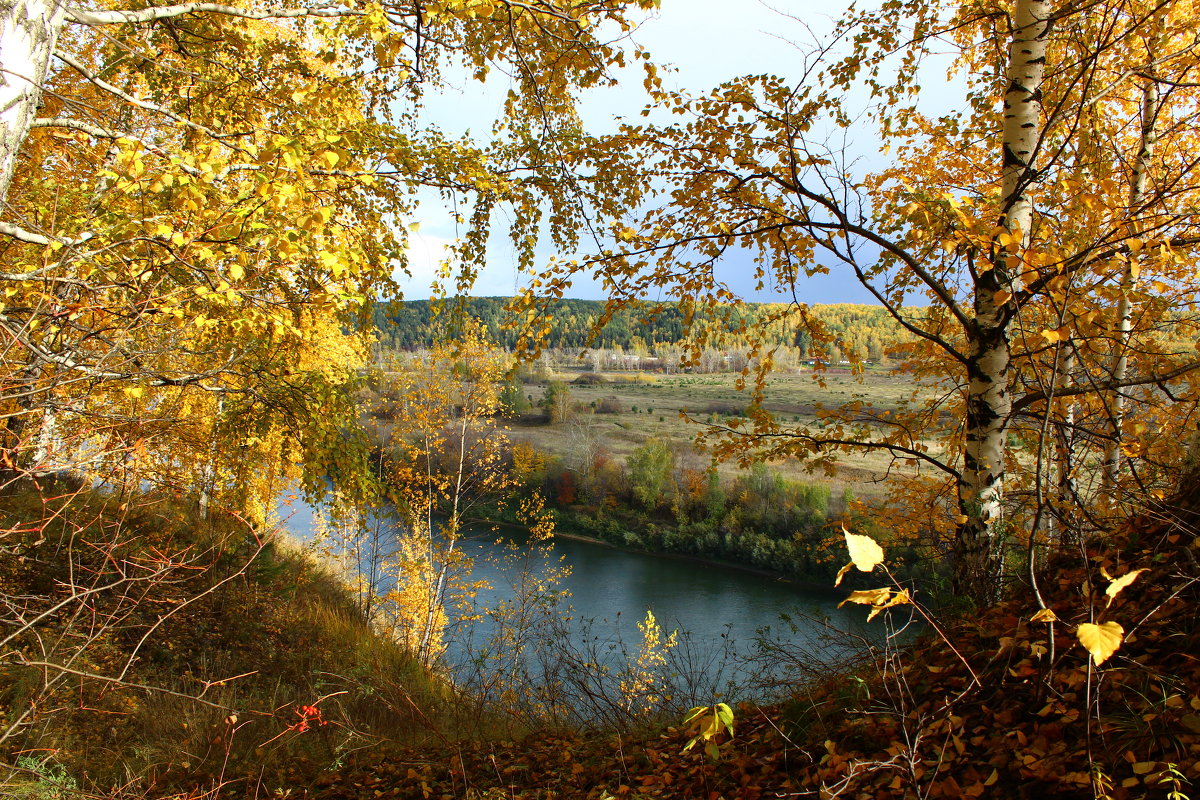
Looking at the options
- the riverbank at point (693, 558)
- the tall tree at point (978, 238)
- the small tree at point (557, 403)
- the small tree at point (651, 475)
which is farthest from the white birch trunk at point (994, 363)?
the small tree at point (557, 403)

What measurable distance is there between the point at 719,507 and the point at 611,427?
1935 centimetres

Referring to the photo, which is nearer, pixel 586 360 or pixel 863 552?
pixel 863 552

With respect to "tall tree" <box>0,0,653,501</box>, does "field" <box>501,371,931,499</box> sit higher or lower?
lower

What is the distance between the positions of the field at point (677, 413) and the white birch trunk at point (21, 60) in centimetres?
1297

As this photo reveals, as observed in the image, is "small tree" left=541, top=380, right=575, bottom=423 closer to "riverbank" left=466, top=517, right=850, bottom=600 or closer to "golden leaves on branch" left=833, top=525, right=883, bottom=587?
"riverbank" left=466, top=517, right=850, bottom=600

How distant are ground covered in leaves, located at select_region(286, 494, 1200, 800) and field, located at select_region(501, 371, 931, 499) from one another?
12.0 meters

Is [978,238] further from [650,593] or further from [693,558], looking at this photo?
[693,558]

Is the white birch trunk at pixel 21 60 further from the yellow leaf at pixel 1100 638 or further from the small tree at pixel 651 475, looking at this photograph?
the small tree at pixel 651 475

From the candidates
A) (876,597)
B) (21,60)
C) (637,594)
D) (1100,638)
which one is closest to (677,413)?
(637,594)

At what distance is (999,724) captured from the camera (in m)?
2.11

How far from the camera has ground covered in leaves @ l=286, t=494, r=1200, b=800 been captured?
178cm

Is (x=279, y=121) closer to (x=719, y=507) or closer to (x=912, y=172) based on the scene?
(x=912, y=172)

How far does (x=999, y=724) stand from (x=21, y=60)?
4461 mm

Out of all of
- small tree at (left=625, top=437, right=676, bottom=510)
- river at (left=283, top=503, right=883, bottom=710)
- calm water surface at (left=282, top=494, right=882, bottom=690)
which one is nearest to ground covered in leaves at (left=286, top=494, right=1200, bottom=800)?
river at (left=283, top=503, right=883, bottom=710)
